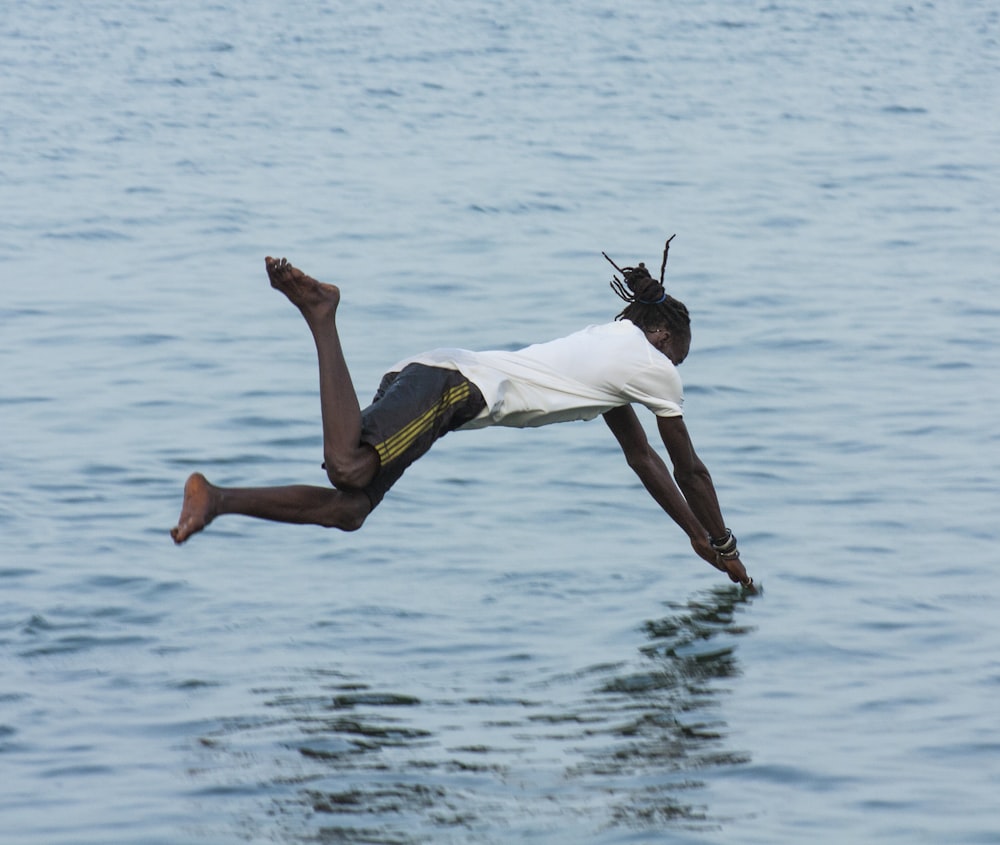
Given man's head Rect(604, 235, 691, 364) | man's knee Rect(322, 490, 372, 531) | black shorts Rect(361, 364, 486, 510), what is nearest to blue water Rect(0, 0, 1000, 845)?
man's knee Rect(322, 490, 372, 531)

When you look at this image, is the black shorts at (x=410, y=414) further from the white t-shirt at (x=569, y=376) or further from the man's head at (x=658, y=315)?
the man's head at (x=658, y=315)

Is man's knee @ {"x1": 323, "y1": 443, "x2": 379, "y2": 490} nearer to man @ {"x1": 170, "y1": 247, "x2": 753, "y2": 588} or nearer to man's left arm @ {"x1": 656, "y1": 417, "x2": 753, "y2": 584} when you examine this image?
man @ {"x1": 170, "y1": 247, "x2": 753, "y2": 588}

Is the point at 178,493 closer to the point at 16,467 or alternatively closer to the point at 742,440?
the point at 16,467

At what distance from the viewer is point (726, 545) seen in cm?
805

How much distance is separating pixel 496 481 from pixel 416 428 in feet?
13.9

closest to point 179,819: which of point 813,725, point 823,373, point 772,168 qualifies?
point 813,725

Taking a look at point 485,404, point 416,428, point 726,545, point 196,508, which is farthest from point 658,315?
point 196,508

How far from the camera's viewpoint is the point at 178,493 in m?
10.7

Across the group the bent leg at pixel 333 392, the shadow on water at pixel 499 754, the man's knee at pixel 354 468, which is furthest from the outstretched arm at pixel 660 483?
the bent leg at pixel 333 392

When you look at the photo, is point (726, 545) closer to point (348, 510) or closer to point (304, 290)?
point (348, 510)

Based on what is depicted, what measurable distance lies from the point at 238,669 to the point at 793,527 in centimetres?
367

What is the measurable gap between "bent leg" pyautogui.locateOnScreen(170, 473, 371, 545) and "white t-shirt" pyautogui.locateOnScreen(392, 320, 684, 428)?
75cm

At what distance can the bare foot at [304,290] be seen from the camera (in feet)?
21.7

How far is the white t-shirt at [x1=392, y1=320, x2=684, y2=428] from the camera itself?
7.30 m
